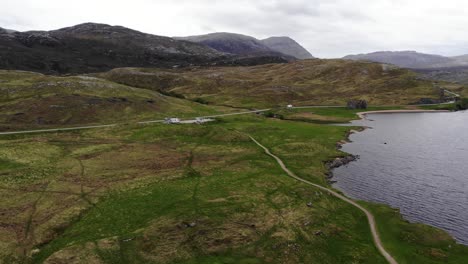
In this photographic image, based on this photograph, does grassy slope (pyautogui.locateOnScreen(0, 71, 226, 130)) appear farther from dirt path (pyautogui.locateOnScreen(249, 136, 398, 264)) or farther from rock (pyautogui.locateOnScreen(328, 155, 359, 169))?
rock (pyautogui.locateOnScreen(328, 155, 359, 169))

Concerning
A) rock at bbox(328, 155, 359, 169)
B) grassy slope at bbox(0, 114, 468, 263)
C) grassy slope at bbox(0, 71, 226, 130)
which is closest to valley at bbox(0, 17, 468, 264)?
grassy slope at bbox(0, 114, 468, 263)

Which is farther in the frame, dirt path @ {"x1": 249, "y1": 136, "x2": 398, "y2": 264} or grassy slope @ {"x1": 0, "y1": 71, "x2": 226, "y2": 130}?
grassy slope @ {"x1": 0, "y1": 71, "x2": 226, "y2": 130}

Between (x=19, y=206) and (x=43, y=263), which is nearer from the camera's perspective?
(x=43, y=263)

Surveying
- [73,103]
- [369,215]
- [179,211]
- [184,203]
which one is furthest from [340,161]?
[73,103]

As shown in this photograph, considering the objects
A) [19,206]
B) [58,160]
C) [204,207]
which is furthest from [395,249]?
[58,160]

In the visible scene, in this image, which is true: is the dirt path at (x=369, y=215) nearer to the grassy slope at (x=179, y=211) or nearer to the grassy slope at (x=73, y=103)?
the grassy slope at (x=179, y=211)

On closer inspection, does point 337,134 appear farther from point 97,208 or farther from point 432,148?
point 97,208
